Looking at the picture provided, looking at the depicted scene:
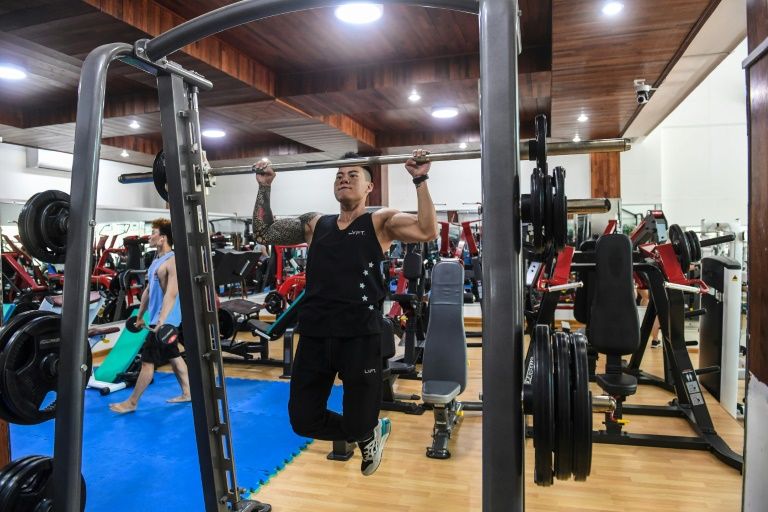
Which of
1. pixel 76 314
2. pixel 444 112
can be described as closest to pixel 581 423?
pixel 76 314

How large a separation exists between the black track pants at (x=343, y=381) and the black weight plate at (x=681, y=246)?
2.73m

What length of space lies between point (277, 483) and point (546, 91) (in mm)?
4337

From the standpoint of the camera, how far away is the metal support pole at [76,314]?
149cm

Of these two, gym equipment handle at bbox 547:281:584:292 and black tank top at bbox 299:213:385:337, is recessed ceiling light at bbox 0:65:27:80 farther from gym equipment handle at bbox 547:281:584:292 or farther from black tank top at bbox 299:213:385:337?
gym equipment handle at bbox 547:281:584:292

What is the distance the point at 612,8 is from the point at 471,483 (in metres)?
3.11

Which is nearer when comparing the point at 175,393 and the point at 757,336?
the point at 757,336

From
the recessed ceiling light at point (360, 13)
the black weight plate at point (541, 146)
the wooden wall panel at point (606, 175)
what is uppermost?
the recessed ceiling light at point (360, 13)

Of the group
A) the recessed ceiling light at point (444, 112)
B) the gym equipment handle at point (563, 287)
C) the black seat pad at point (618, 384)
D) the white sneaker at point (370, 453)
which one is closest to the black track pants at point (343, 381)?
the white sneaker at point (370, 453)

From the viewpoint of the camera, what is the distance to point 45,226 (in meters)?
1.63

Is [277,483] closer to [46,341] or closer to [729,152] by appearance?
[46,341]

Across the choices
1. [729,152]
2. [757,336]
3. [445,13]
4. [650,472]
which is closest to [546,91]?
[445,13]

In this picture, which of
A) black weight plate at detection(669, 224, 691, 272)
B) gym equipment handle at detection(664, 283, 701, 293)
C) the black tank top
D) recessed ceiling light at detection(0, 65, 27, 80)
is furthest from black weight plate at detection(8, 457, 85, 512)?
recessed ceiling light at detection(0, 65, 27, 80)

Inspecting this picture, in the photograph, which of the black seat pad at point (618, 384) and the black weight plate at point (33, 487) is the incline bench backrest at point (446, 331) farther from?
the black weight plate at point (33, 487)

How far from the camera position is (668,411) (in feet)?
13.5
